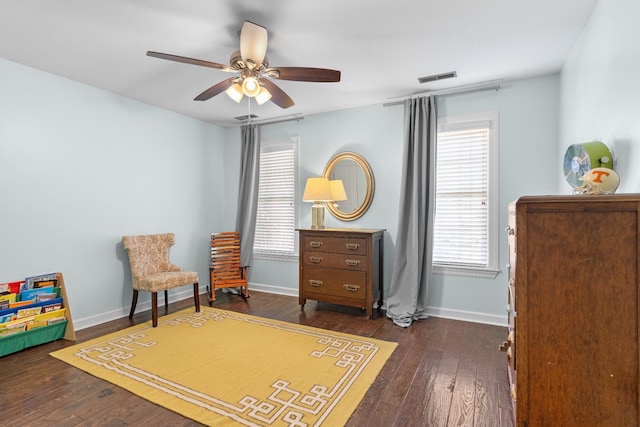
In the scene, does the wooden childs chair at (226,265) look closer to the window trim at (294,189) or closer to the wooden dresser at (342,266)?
the window trim at (294,189)

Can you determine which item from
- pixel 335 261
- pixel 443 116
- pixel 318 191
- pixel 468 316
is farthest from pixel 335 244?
pixel 443 116

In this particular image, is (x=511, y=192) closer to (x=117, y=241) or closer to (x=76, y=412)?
(x=76, y=412)

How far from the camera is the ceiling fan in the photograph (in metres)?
2.15

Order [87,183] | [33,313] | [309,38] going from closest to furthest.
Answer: [309,38]
[33,313]
[87,183]

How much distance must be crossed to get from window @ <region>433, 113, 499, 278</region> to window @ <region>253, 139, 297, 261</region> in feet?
6.41

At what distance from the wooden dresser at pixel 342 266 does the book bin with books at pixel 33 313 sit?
2.34 m

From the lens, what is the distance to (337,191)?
407 centimetres

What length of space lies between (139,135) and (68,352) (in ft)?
7.86

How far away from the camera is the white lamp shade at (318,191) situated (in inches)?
151

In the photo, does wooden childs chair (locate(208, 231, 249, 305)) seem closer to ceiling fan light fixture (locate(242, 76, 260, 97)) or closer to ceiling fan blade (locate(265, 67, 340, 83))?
ceiling fan light fixture (locate(242, 76, 260, 97))

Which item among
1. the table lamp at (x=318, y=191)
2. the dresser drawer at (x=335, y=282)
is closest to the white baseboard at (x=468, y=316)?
the dresser drawer at (x=335, y=282)

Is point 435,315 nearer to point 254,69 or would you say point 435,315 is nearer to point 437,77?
point 437,77

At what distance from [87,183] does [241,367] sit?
253cm

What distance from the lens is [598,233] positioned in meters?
1.25
